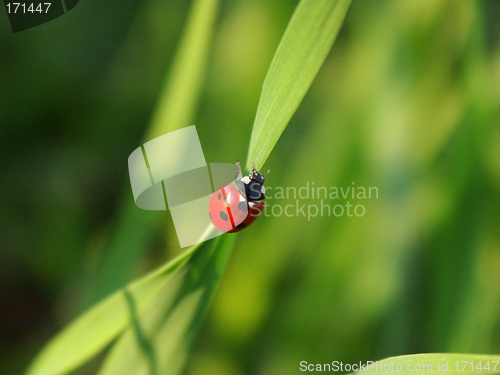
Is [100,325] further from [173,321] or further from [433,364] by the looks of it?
[433,364]

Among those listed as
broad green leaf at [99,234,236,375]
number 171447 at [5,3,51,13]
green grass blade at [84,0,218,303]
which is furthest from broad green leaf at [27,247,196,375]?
number 171447 at [5,3,51,13]

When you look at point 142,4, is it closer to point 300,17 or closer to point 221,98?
point 221,98

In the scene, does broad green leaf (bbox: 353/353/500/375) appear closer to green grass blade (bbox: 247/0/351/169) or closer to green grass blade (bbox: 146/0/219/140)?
green grass blade (bbox: 247/0/351/169)

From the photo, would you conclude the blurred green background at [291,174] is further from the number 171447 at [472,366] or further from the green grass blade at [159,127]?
the number 171447 at [472,366]

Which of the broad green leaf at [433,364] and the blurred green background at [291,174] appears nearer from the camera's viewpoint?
the broad green leaf at [433,364]

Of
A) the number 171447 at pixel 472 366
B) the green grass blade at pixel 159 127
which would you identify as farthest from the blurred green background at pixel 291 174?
the number 171447 at pixel 472 366

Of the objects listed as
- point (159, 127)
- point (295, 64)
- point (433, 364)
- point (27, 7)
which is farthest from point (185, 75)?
point (433, 364)
